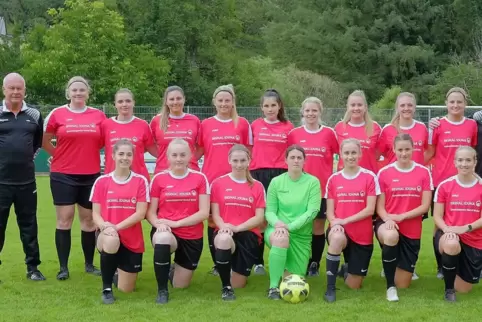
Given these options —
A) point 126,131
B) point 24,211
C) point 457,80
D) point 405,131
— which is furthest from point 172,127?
point 457,80

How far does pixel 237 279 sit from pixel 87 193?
1583 millimetres

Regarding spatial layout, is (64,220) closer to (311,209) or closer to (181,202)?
(181,202)

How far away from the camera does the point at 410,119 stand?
613 cm

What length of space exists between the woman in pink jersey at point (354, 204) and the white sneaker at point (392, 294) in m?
0.34

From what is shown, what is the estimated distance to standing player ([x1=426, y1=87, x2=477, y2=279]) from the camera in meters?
6.05

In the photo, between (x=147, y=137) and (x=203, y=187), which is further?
(x=147, y=137)

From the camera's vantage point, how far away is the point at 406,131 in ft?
20.1

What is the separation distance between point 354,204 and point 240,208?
3.14 ft

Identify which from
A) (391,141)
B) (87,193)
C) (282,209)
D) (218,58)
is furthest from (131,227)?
(218,58)

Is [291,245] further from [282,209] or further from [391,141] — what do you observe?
[391,141]

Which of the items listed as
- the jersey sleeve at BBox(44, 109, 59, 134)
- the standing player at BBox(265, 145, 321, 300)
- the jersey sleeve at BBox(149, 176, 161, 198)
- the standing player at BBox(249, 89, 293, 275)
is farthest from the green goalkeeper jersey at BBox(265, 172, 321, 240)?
the jersey sleeve at BBox(44, 109, 59, 134)

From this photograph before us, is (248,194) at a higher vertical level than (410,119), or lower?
lower

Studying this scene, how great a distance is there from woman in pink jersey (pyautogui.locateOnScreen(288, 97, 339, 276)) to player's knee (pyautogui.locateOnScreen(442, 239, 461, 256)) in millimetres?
1253

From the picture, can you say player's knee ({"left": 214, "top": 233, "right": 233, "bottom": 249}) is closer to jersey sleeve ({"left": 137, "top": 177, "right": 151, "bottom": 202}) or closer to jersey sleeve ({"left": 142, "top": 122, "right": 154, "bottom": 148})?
jersey sleeve ({"left": 137, "top": 177, "right": 151, "bottom": 202})
